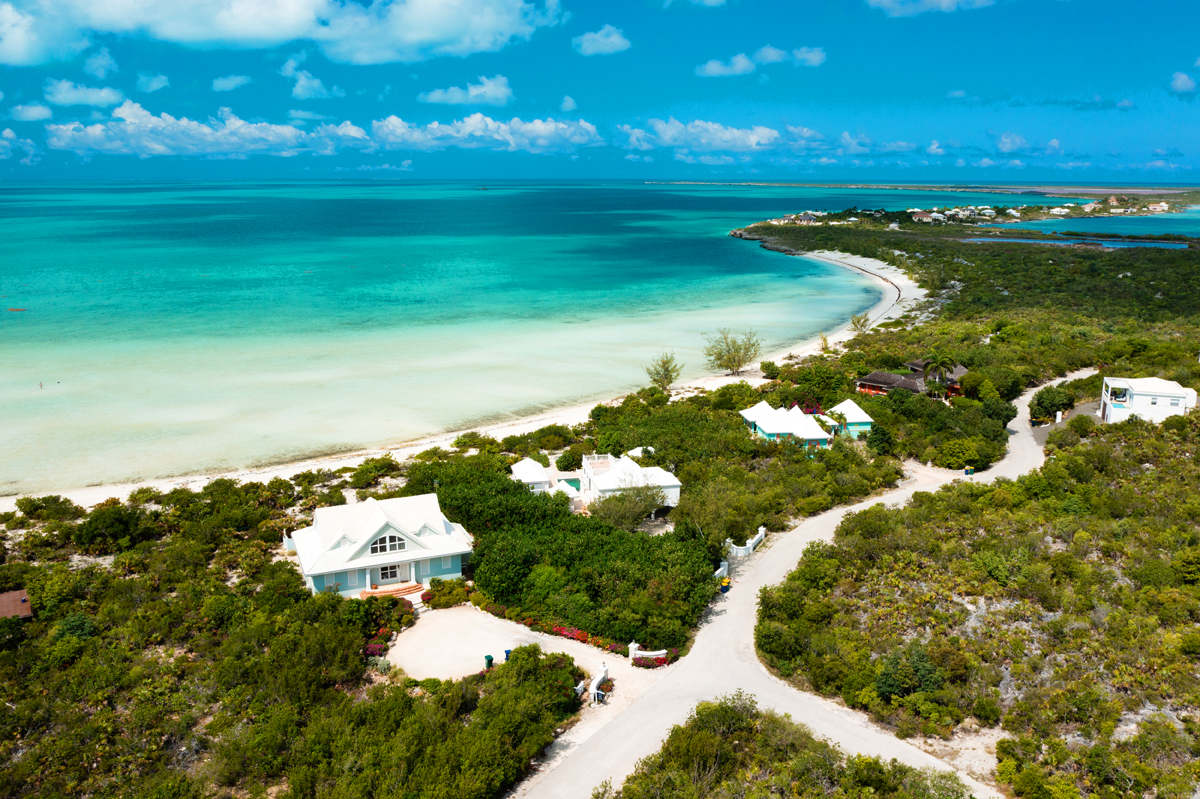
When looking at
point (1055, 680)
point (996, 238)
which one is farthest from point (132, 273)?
point (996, 238)

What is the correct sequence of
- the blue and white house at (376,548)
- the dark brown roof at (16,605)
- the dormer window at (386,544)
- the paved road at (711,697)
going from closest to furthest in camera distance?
the paved road at (711,697) < the dark brown roof at (16,605) < the blue and white house at (376,548) < the dormer window at (386,544)

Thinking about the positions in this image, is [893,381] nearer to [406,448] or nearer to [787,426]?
[787,426]

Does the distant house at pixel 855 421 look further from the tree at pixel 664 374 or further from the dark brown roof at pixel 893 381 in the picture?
the tree at pixel 664 374

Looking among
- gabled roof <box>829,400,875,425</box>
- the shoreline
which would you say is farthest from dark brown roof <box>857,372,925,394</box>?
the shoreline

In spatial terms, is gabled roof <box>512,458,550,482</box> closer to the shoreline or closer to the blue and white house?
the blue and white house

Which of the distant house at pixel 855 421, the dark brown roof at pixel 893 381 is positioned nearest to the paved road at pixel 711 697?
the distant house at pixel 855 421

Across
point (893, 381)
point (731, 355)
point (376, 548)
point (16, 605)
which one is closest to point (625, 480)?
point (376, 548)
